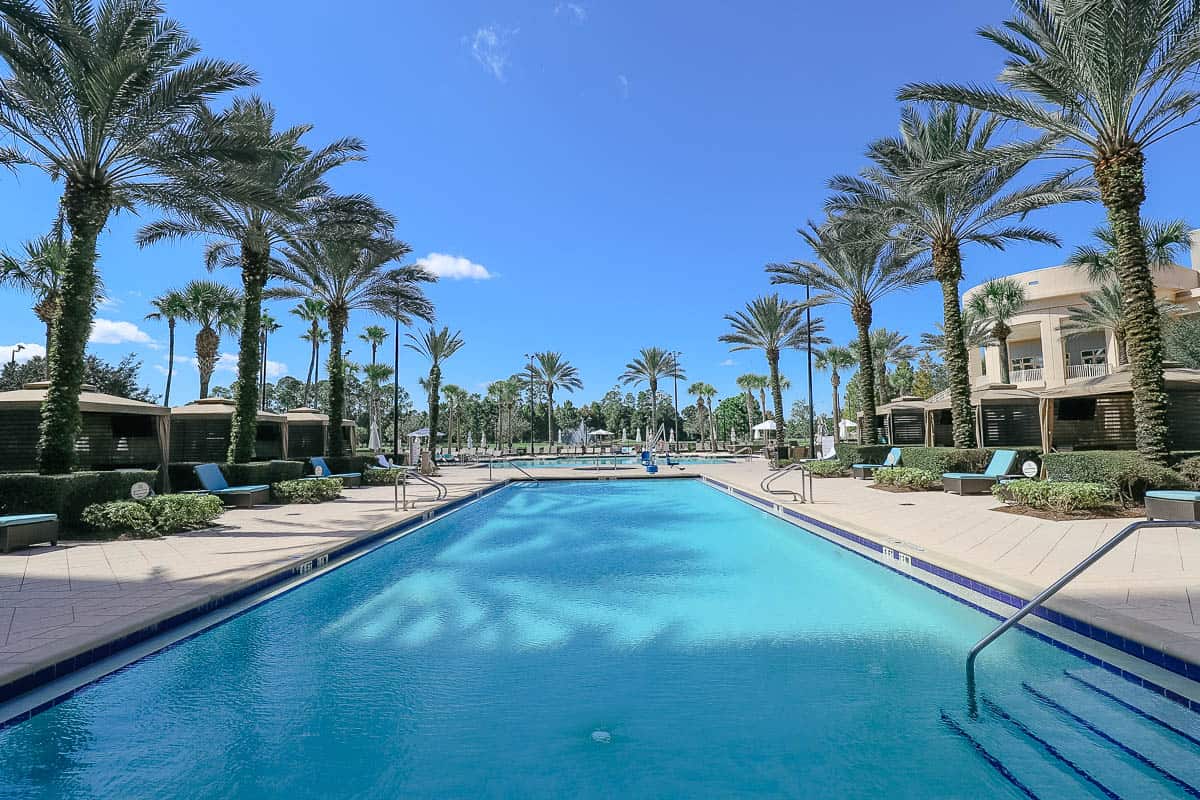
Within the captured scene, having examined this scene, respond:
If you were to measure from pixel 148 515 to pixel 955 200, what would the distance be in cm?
1926

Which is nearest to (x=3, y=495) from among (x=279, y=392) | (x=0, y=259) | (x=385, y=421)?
(x=0, y=259)

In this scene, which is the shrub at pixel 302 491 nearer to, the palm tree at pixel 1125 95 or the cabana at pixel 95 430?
the cabana at pixel 95 430

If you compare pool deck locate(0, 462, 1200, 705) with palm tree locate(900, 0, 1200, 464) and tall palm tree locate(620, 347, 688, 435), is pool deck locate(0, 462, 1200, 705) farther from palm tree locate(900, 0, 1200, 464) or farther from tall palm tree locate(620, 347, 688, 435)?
tall palm tree locate(620, 347, 688, 435)

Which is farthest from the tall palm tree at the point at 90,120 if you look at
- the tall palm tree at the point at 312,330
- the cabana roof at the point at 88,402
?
the tall palm tree at the point at 312,330

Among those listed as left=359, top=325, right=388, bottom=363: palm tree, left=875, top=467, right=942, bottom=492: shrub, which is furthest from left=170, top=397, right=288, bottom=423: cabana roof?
left=359, top=325, right=388, bottom=363: palm tree

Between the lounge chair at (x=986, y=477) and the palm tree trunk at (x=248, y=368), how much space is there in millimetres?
16873

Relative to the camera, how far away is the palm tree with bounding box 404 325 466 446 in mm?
33906

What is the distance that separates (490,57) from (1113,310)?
2771 cm

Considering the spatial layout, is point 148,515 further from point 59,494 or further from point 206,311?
point 206,311

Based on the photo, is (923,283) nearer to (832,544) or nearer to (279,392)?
(832,544)

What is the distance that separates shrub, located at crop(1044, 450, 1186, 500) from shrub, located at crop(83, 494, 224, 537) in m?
15.5

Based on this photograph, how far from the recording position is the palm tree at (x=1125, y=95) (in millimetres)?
9414

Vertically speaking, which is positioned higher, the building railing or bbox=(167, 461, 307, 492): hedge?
the building railing

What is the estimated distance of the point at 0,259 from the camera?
67.7ft
